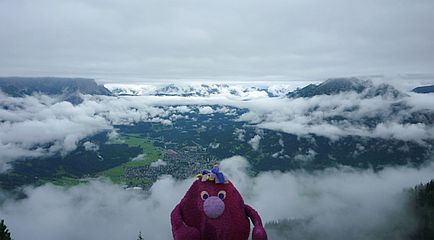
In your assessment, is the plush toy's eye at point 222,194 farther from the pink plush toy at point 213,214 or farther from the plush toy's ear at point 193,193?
the plush toy's ear at point 193,193

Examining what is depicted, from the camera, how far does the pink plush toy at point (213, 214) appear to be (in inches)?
547

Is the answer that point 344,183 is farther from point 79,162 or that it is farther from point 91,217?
point 79,162

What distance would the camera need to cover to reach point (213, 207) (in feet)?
46.0

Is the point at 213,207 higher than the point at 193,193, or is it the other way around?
the point at 193,193

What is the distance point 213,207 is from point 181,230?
1.57 meters

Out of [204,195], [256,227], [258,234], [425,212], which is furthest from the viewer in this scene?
[425,212]

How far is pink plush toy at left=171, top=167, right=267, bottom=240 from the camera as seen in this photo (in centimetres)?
1389

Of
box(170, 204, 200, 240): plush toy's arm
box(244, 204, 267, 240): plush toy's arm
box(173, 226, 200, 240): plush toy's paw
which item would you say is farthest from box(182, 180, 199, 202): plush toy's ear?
box(244, 204, 267, 240): plush toy's arm

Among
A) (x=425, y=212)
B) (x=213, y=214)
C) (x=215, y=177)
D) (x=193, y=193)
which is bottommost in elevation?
(x=425, y=212)

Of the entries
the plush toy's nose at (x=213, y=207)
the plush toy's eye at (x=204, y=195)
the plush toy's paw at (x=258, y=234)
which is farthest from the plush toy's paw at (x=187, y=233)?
the plush toy's paw at (x=258, y=234)

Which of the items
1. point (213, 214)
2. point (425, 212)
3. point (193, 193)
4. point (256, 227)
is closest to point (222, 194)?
point (213, 214)

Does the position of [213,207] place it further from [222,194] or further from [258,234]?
[258,234]

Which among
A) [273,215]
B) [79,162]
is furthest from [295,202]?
[79,162]

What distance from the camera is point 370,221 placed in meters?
90.2
